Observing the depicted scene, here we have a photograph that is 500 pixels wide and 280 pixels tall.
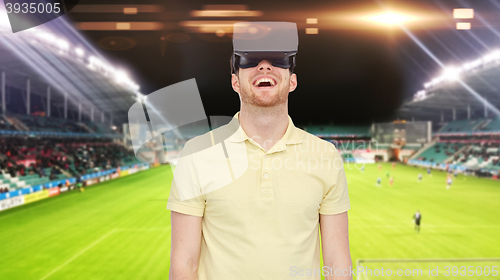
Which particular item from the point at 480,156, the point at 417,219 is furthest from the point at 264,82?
the point at 480,156

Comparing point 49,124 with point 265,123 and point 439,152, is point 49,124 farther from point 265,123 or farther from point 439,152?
point 439,152

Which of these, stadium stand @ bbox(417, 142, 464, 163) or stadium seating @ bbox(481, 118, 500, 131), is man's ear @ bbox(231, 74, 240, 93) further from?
stadium seating @ bbox(481, 118, 500, 131)

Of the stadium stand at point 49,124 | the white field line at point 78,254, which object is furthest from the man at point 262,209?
the stadium stand at point 49,124

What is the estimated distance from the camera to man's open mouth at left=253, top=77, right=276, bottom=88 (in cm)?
193

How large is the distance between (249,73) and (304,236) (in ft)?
3.49

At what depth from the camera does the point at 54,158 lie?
3034 centimetres

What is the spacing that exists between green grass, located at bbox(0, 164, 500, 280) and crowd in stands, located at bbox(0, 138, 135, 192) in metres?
4.83

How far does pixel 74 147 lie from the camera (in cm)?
3678

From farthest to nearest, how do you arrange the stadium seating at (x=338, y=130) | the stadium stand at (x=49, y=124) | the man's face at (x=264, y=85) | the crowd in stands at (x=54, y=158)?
1. the stadium seating at (x=338, y=130)
2. the stadium stand at (x=49, y=124)
3. the crowd in stands at (x=54, y=158)
4. the man's face at (x=264, y=85)

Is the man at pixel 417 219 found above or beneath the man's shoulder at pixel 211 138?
beneath

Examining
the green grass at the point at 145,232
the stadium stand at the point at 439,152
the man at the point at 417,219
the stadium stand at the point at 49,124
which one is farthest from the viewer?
the stadium stand at the point at 439,152

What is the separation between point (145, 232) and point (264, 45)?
13.5 meters

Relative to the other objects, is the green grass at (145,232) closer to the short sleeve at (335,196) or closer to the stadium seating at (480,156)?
the short sleeve at (335,196)

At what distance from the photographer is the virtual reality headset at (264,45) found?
6.54 feet
